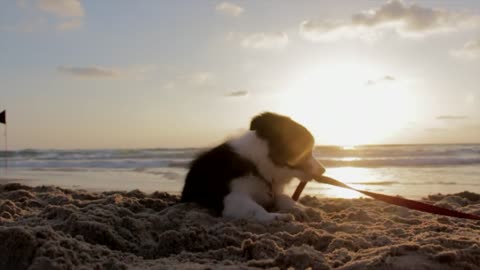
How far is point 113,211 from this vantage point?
414cm

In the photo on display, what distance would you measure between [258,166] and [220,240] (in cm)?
160

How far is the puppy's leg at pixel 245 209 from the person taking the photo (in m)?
4.19

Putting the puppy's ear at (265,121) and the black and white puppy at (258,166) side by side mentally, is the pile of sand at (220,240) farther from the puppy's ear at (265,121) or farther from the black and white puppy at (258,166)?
the puppy's ear at (265,121)

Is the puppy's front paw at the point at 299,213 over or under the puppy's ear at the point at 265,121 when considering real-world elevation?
under

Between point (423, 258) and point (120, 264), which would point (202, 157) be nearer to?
point (120, 264)

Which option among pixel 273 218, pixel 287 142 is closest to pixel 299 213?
pixel 273 218

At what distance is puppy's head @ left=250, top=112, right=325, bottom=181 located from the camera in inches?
195

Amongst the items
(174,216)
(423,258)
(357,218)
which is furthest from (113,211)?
(423,258)

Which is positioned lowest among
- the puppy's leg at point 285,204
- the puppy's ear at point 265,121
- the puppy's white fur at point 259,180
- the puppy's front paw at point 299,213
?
the puppy's front paw at point 299,213

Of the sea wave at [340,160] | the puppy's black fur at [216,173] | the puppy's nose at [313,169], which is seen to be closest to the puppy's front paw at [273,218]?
the puppy's black fur at [216,173]

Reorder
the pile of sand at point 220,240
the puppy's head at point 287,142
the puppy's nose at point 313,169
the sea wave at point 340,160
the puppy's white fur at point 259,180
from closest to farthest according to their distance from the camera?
the pile of sand at point 220,240, the puppy's white fur at point 259,180, the puppy's head at point 287,142, the puppy's nose at point 313,169, the sea wave at point 340,160

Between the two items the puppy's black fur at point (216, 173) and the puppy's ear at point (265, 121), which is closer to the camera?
the puppy's black fur at point (216, 173)

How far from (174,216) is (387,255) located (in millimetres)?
2208

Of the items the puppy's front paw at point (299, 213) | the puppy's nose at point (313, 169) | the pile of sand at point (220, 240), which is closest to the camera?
the pile of sand at point (220, 240)
